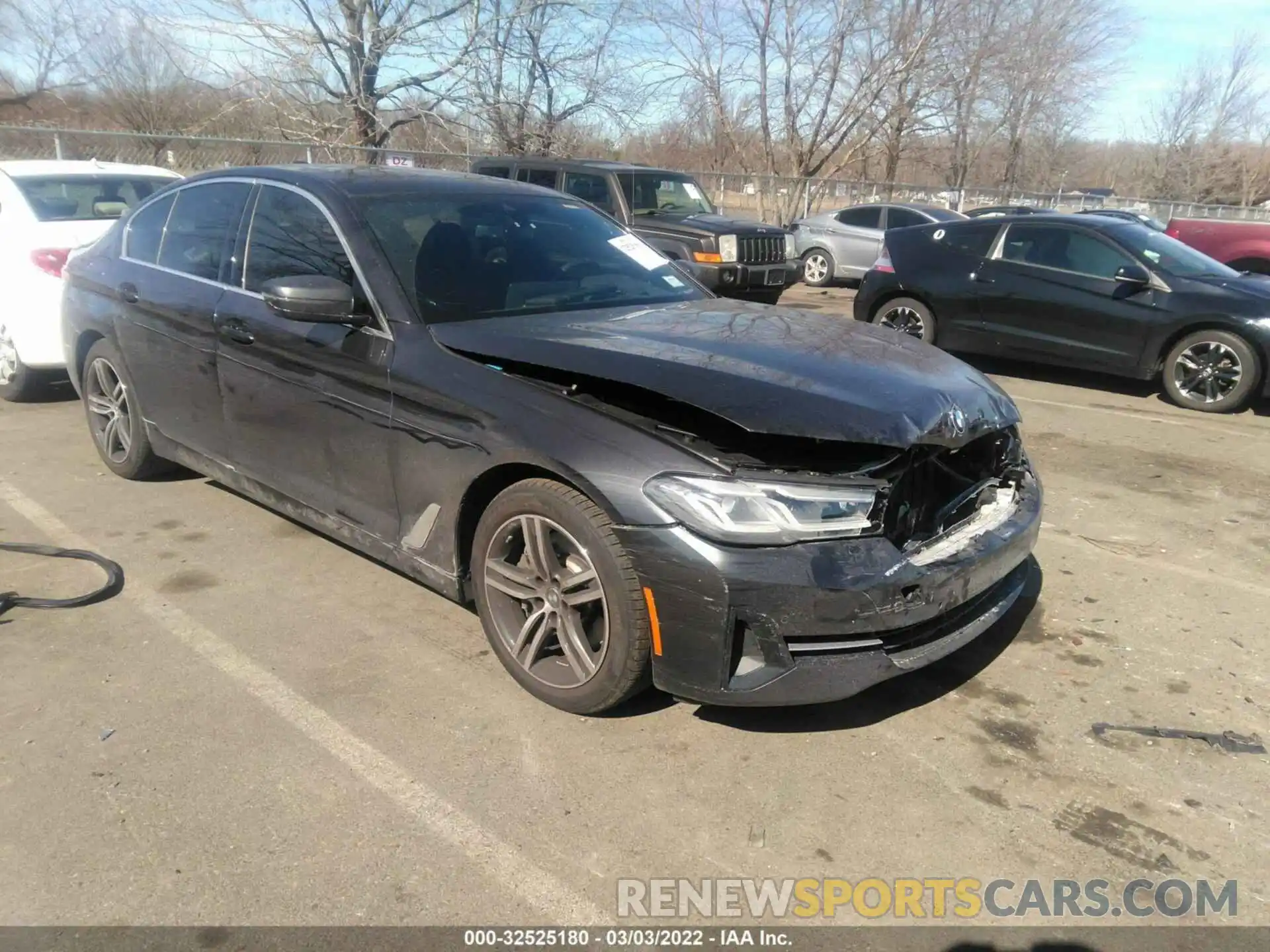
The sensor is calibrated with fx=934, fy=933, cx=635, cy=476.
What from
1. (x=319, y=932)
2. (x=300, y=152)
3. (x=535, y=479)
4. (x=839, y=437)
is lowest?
(x=319, y=932)

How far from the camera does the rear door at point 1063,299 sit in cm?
804

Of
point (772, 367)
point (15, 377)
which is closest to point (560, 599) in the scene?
point (772, 367)

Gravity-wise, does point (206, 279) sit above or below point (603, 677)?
above

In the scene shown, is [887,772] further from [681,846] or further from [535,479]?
[535,479]

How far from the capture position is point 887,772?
9.38 feet

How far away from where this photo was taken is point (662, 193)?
11.8 meters

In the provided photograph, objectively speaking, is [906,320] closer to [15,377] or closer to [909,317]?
[909,317]

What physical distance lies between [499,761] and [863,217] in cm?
1606

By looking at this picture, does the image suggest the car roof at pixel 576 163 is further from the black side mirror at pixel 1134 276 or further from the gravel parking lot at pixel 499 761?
the gravel parking lot at pixel 499 761

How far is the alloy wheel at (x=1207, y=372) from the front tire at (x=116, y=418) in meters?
7.74

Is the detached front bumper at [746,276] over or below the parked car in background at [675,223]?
below

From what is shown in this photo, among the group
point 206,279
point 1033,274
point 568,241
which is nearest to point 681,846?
point 568,241

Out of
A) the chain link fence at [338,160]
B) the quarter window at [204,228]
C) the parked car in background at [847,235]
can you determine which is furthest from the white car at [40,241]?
the parked car in background at [847,235]

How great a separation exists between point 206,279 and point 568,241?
170 centimetres
